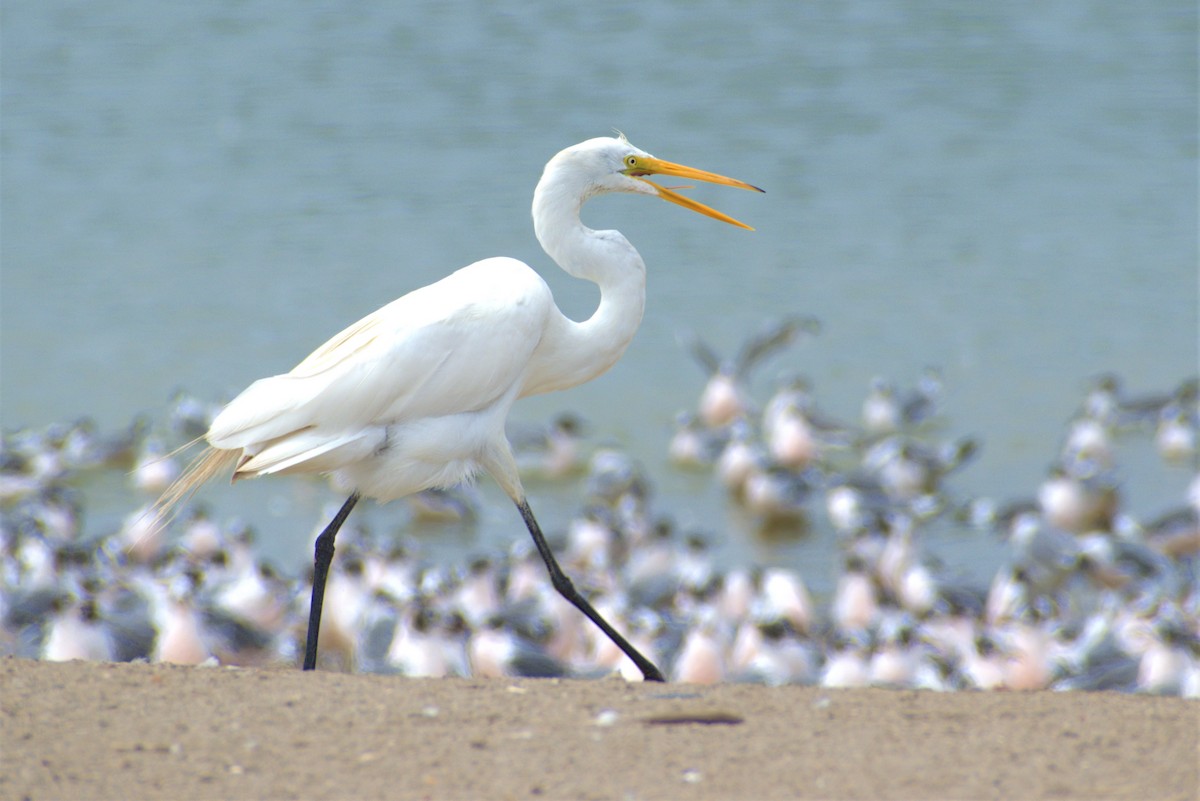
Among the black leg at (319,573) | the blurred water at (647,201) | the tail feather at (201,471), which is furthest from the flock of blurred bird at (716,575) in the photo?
the black leg at (319,573)

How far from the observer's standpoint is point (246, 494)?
34.6 feet

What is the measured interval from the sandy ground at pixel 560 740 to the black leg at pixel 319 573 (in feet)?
2.07

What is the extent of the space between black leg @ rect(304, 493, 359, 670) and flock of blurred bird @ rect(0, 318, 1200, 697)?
166cm

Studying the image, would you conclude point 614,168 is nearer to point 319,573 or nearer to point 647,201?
point 319,573

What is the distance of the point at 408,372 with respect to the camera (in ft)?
15.4

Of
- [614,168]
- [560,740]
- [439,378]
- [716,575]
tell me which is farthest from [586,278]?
[716,575]

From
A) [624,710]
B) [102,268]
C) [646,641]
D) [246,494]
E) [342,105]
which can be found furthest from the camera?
[342,105]

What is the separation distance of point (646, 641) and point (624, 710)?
12.6 feet

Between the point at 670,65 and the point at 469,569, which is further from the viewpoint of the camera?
the point at 670,65

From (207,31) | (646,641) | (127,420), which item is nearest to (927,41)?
(207,31)

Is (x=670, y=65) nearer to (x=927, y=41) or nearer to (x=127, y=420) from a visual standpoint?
(x=927, y=41)

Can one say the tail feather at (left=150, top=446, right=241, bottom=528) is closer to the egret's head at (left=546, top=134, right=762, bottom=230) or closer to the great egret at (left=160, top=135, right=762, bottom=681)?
the great egret at (left=160, top=135, right=762, bottom=681)

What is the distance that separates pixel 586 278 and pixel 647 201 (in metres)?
10.8

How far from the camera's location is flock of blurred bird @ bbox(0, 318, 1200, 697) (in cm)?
738
